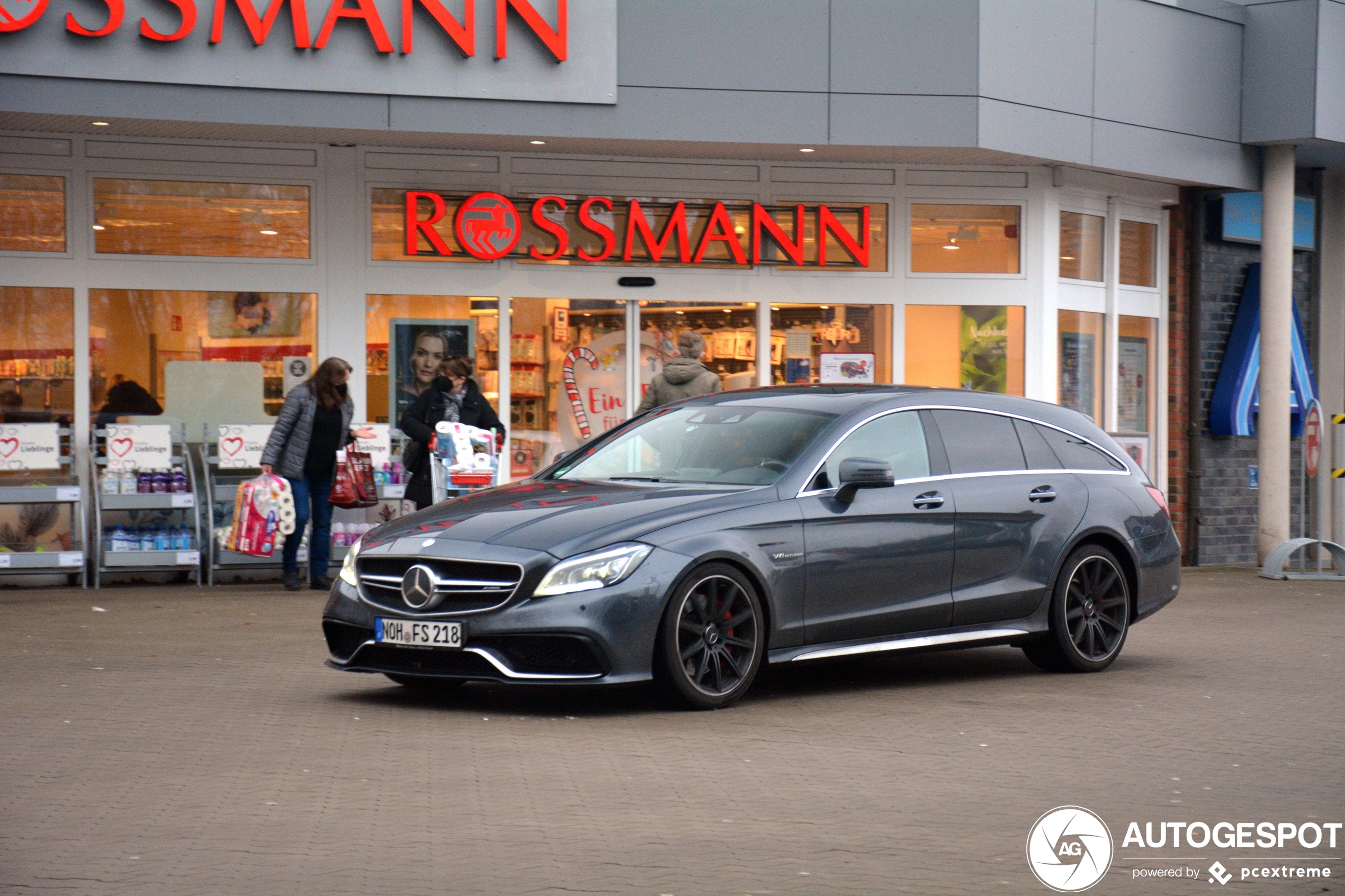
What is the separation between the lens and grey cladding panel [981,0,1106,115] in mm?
15320

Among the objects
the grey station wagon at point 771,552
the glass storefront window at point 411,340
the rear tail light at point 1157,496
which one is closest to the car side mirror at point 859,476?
the grey station wagon at point 771,552

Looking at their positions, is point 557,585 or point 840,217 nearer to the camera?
point 557,585

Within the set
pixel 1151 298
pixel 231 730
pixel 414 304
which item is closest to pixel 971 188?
pixel 1151 298

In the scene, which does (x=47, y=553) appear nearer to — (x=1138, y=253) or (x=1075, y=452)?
(x=1075, y=452)

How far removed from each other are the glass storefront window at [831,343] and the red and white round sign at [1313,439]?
408 centimetres

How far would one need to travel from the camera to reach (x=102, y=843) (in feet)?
17.3

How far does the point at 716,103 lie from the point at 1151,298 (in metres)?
6.44

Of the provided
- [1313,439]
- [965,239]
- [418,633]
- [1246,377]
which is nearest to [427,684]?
[418,633]

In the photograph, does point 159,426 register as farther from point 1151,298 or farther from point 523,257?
point 1151,298

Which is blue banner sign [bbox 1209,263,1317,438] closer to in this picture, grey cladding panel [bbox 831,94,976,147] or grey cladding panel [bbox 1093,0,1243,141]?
grey cladding panel [bbox 1093,0,1243,141]

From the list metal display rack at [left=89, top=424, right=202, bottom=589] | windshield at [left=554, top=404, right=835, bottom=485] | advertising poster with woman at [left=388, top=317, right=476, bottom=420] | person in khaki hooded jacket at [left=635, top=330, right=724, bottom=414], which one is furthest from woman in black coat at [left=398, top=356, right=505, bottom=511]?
windshield at [left=554, top=404, right=835, bottom=485]

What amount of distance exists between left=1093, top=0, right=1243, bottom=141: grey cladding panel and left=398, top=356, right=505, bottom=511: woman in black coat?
22.4 ft

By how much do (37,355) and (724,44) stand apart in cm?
677

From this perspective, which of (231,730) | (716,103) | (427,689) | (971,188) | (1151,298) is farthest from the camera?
(1151,298)
